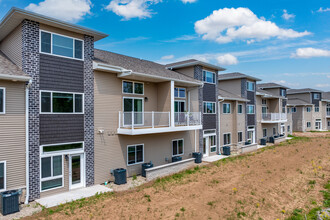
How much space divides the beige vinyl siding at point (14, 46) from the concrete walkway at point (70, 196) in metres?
6.43

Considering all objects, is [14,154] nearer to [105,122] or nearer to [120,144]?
[105,122]

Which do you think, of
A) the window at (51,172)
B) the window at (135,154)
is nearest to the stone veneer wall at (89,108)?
the window at (51,172)

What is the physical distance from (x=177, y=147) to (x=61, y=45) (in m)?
11.1

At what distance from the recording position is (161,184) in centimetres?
1271

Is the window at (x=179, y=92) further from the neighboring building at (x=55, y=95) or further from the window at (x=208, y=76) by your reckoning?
the neighboring building at (x=55, y=95)

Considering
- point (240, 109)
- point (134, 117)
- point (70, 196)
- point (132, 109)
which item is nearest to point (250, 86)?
Answer: point (240, 109)

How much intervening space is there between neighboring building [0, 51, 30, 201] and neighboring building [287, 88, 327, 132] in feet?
159

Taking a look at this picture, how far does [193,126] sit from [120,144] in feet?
19.6

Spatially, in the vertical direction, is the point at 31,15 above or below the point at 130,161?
above

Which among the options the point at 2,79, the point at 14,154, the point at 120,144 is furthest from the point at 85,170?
the point at 2,79

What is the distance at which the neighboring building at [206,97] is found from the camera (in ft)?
64.1

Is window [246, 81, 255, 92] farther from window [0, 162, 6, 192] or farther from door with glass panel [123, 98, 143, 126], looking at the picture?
window [0, 162, 6, 192]

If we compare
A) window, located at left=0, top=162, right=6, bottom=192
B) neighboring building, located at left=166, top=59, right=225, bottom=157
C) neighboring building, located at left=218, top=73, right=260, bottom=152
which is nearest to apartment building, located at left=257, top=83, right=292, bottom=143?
neighboring building, located at left=218, top=73, right=260, bottom=152

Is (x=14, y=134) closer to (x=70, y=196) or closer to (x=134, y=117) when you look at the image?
(x=70, y=196)
